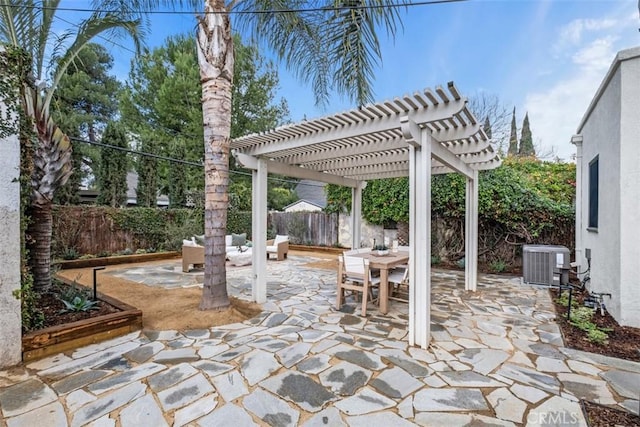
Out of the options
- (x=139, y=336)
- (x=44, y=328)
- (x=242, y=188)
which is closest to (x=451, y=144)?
(x=139, y=336)

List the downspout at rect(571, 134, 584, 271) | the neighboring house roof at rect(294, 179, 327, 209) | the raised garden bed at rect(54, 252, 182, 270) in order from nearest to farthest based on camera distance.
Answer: the downspout at rect(571, 134, 584, 271), the raised garden bed at rect(54, 252, 182, 270), the neighboring house roof at rect(294, 179, 327, 209)

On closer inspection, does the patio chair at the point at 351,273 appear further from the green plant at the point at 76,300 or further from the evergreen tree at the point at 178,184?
the evergreen tree at the point at 178,184

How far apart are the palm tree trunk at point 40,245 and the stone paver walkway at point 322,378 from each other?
5.97 feet

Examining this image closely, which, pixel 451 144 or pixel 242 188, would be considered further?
pixel 242 188

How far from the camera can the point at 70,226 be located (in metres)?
8.95

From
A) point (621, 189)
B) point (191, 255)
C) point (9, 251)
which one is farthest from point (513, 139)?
point (9, 251)

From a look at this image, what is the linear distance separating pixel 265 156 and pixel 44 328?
3.57 m

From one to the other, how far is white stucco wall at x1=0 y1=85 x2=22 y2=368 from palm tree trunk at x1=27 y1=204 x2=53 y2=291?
1560 millimetres

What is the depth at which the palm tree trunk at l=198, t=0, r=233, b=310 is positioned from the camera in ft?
14.4

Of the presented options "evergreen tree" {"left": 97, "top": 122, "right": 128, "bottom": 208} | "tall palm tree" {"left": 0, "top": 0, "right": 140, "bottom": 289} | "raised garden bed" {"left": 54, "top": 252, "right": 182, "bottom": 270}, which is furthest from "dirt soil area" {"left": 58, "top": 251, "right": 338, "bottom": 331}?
"evergreen tree" {"left": 97, "top": 122, "right": 128, "bottom": 208}

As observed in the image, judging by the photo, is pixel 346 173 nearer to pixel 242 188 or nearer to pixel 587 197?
pixel 587 197

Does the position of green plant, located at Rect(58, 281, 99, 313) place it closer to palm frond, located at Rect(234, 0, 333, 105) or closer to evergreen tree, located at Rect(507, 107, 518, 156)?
palm frond, located at Rect(234, 0, 333, 105)

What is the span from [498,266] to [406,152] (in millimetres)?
4721

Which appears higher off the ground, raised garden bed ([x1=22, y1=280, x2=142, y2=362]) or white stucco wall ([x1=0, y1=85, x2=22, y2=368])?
white stucco wall ([x1=0, y1=85, x2=22, y2=368])
